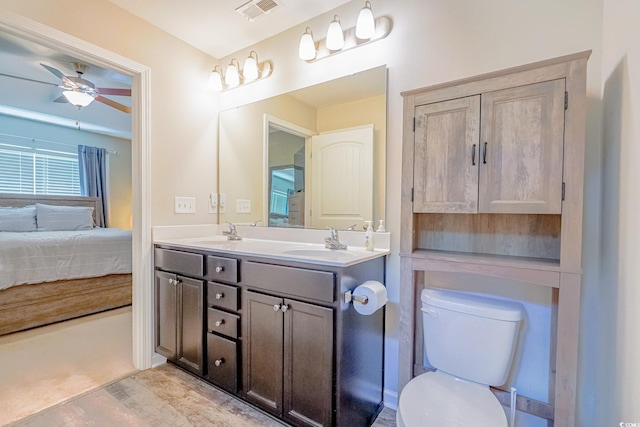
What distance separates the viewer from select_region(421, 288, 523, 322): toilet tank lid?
1.17 metres

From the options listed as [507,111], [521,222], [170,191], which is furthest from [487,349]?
[170,191]

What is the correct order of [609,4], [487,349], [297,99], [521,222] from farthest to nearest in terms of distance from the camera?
[297,99] → [521,222] → [487,349] → [609,4]

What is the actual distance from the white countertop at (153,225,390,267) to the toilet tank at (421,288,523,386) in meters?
0.40

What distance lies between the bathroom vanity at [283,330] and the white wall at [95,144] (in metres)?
4.51

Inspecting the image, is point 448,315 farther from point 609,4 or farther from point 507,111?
point 609,4

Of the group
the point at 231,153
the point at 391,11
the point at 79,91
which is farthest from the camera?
the point at 79,91

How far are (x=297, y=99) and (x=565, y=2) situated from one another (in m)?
1.44

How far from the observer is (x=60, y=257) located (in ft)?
9.16

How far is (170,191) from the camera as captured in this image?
2.14m

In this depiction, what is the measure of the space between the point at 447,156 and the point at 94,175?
589 centimetres

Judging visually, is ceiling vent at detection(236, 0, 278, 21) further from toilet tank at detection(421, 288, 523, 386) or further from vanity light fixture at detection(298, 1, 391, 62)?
toilet tank at detection(421, 288, 523, 386)

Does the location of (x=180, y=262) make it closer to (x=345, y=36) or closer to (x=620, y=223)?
(x=345, y=36)

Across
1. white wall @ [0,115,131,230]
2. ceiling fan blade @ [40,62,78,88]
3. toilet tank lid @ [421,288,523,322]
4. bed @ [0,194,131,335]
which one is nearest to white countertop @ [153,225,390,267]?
toilet tank lid @ [421,288,523,322]

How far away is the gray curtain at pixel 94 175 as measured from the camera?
4.96 metres
